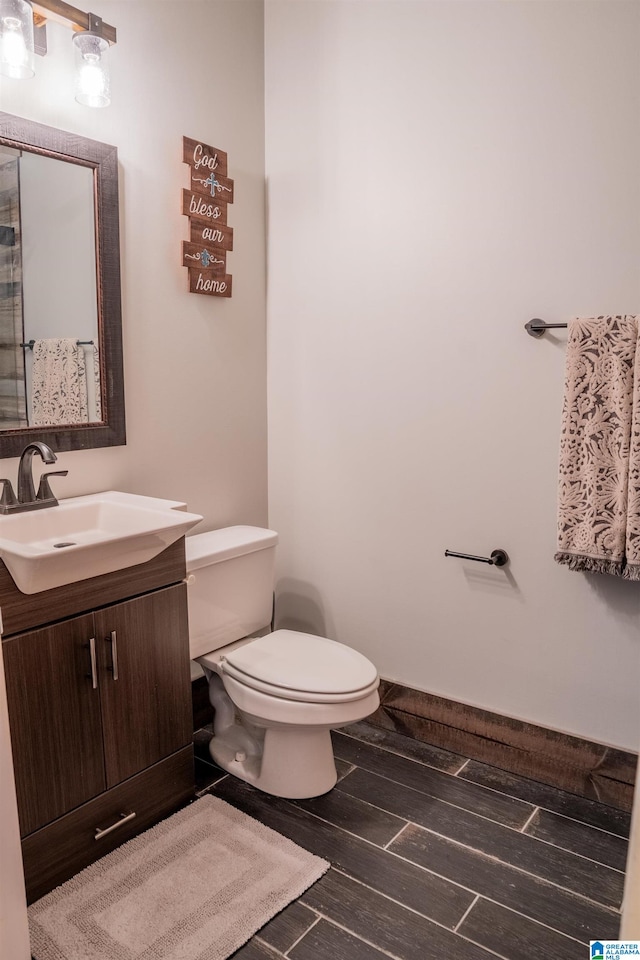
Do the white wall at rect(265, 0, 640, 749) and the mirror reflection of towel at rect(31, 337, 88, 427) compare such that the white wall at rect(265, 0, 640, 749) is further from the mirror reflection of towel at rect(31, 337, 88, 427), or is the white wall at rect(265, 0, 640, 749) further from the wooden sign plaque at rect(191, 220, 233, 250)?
the mirror reflection of towel at rect(31, 337, 88, 427)

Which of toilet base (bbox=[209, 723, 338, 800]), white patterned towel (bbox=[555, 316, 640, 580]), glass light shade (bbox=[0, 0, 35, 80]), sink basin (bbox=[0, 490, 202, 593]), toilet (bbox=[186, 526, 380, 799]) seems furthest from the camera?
toilet base (bbox=[209, 723, 338, 800])

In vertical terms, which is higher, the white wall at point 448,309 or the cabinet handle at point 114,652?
the white wall at point 448,309

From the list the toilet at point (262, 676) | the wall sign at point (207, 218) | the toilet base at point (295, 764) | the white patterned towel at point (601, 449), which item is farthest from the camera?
the wall sign at point (207, 218)

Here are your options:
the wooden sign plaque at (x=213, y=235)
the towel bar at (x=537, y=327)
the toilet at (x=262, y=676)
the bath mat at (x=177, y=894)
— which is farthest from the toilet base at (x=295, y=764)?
the wooden sign plaque at (x=213, y=235)

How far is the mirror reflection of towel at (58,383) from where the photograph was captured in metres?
1.98

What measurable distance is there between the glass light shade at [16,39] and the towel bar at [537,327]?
150 cm

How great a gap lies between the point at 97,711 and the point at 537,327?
1.64 meters

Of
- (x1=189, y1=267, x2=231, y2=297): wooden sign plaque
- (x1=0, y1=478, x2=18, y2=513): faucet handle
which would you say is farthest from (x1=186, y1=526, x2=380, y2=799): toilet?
(x1=189, y1=267, x2=231, y2=297): wooden sign plaque

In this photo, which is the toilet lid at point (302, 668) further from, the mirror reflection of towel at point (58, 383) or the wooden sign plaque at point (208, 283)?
the wooden sign plaque at point (208, 283)

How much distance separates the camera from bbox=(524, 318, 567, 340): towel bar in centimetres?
208

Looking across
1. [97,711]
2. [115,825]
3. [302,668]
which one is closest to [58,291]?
[97,711]

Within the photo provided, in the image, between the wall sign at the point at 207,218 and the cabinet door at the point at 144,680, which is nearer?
the cabinet door at the point at 144,680

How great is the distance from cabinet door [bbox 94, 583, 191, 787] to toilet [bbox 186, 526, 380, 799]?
15cm

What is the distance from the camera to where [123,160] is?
84.7 inches
